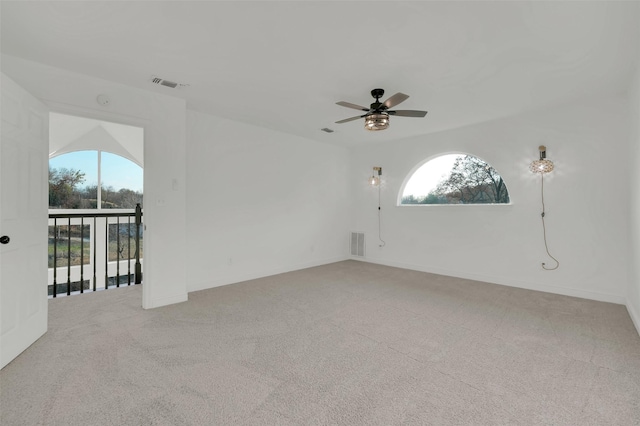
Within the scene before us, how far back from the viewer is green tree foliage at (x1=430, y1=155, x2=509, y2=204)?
15.1 ft

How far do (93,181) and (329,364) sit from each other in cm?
727

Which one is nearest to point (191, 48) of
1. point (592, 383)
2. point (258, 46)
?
point (258, 46)

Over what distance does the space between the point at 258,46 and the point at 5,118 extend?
2.03 meters

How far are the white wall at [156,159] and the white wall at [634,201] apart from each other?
4.92m

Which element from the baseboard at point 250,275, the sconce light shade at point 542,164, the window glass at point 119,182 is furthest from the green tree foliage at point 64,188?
the sconce light shade at point 542,164

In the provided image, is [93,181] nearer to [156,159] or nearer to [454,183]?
[156,159]

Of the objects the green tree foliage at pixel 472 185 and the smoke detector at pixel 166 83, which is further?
the green tree foliage at pixel 472 185

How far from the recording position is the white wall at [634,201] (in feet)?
8.85

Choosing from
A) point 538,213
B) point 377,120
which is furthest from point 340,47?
point 538,213

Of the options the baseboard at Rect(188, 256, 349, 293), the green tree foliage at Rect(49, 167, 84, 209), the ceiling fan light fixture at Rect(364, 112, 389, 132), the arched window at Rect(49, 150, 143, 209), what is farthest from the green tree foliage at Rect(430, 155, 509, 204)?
the green tree foliage at Rect(49, 167, 84, 209)

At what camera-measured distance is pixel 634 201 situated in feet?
9.61

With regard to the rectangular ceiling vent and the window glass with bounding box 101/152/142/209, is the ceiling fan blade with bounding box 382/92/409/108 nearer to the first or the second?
the rectangular ceiling vent

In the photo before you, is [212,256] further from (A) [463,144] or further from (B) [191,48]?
(A) [463,144]

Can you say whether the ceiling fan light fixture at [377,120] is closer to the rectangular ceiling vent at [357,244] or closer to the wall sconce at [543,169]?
the wall sconce at [543,169]
